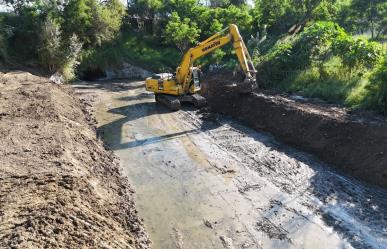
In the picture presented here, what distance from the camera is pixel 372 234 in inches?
276

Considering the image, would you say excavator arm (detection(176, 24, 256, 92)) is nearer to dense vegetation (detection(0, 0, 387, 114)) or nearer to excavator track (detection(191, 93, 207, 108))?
excavator track (detection(191, 93, 207, 108))

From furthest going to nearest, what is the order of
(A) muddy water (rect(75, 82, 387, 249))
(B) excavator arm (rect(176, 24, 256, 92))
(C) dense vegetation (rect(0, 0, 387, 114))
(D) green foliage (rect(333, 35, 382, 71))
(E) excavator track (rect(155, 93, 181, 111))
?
(C) dense vegetation (rect(0, 0, 387, 114)), (E) excavator track (rect(155, 93, 181, 111)), (B) excavator arm (rect(176, 24, 256, 92)), (D) green foliage (rect(333, 35, 382, 71)), (A) muddy water (rect(75, 82, 387, 249))

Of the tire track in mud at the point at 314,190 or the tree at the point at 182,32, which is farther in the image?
the tree at the point at 182,32

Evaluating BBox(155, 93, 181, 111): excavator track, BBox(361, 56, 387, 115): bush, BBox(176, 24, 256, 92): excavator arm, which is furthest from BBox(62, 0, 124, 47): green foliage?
BBox(361, 56, 387, 115): bush

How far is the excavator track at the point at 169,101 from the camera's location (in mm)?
16125

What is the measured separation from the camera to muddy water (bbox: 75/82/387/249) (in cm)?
716

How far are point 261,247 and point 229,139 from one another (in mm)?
5965

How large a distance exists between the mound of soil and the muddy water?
1.53 feet

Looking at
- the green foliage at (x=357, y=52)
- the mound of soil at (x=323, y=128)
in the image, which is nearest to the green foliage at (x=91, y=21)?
the mound of soil at (x=323, y=128)

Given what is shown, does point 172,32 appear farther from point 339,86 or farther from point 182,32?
point 339,86

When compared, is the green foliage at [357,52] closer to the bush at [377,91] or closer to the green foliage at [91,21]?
the bush at [377,91]

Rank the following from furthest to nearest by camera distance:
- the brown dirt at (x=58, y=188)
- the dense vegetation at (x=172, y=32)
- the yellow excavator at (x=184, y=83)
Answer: the dense vegetation at (x=172, y=32) < the yellow excavator at (x=184, y=83) < the brown dirt at (x=58, y=188)

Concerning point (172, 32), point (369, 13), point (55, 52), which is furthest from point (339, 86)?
point (55, 52)

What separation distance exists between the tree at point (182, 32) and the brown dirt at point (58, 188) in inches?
567
